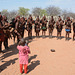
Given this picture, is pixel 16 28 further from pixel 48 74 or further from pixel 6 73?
pixel 48 74

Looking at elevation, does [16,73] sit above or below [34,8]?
below

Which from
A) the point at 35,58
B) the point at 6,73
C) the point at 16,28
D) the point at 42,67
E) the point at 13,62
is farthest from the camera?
the point at 16,28

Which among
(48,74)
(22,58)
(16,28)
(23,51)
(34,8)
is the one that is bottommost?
(48,74)

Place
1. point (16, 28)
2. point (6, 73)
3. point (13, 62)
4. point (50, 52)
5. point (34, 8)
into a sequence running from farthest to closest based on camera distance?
point (34, 8) → point (16, 28) → point (50, 52) → point (13, 62) → point (6, 73)

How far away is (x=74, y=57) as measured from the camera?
5.83 meters

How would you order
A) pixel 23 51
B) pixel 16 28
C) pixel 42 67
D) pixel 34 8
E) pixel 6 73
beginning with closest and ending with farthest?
pixel 23 51 → pixel 6 73 → pixel 42 67 → pixel 16 28 → pixel 34 8

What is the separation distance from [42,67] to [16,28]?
12.3 feet

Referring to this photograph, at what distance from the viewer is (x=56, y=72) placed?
4.35 m

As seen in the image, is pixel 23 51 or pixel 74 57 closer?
pixel 23 51

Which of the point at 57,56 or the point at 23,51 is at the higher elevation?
the point at 23,51

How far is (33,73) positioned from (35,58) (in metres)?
1.40

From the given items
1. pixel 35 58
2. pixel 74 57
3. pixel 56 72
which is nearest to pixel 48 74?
pixel 56 72

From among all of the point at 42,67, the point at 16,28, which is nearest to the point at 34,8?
the point at 16,28

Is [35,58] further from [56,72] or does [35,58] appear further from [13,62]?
[56,72]
